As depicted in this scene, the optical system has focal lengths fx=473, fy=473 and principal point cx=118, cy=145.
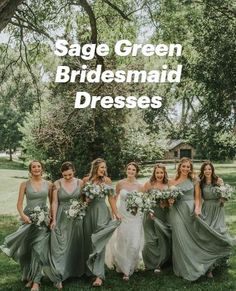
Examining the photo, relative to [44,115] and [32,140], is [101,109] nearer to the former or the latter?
[44,115]

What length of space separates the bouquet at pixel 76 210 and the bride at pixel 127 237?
1069mm

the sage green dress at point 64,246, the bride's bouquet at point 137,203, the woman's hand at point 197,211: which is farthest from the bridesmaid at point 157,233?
the sage green dress at point 64,246

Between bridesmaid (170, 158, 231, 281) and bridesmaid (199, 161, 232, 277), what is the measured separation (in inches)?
7.4

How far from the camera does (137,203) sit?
879 cm

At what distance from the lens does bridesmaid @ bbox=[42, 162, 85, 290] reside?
27.9 ft

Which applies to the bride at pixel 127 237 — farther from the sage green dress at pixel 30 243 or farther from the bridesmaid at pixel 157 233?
the sage green dress at pixel 30 243

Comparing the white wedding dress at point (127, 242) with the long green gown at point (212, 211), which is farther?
the long green gown at point (212, 211)

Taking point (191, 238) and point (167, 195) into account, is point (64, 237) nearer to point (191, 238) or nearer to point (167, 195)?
point (167, 195)

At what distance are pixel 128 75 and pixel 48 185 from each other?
2250cm

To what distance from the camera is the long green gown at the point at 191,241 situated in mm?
8914

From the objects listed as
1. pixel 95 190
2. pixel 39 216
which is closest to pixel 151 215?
pixel 95 190

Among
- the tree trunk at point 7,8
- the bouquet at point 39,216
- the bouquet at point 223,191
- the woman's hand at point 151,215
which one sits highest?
the tree trunk at point 7,8

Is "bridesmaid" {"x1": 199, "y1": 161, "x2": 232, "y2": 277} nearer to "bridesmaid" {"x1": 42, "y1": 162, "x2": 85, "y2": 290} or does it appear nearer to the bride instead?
the bride

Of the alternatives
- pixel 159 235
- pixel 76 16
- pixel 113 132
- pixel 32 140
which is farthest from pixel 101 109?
pixel 159 235
